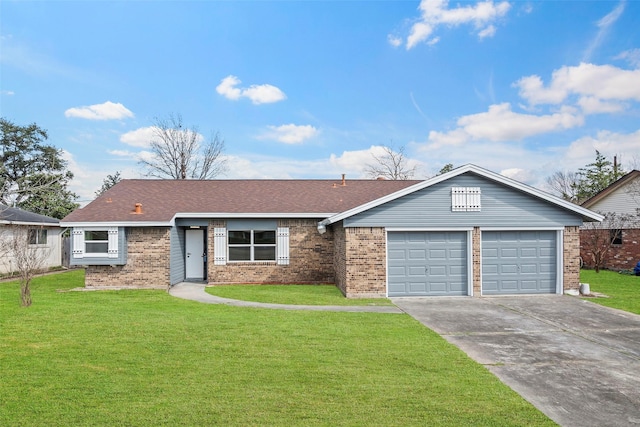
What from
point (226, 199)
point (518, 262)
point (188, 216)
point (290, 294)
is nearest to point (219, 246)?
point (188, 216)

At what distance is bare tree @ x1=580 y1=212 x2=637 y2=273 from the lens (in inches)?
862

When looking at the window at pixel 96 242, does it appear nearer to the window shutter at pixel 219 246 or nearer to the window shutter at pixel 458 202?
the window shutter at pixel 219 246

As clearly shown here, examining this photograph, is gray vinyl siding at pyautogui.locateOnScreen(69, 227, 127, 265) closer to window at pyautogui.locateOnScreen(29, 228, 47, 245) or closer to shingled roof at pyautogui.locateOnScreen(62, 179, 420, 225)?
shingled roof at pyautogui.locateOnScreen(62, 179, 420, 225)

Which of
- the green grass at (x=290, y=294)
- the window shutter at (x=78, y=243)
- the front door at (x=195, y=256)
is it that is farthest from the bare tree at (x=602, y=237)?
the window shutter at (x=78, y=243)

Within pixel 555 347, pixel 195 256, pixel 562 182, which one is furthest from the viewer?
pixel 562 182

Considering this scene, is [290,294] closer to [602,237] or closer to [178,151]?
[602,237]

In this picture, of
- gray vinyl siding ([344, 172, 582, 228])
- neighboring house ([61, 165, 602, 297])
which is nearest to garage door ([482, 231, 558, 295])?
neighboring house ([61, 165, 602, 297])

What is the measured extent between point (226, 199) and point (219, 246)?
7.88 ft

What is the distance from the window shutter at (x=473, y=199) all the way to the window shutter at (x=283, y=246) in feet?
23.2

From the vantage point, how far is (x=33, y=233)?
72.1ft

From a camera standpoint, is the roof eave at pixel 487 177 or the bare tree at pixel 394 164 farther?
the bare tree at pixel 394 164

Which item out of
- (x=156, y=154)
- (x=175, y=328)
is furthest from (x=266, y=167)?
(x=175, y=328)

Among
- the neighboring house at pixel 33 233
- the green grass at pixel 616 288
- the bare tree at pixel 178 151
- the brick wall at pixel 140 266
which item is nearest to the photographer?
the green grass at pixel 616 288

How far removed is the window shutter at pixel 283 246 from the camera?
16.4m
